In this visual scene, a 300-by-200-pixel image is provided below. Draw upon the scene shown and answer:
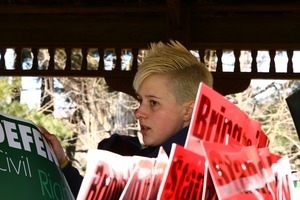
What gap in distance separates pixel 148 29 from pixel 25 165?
282 centimetres

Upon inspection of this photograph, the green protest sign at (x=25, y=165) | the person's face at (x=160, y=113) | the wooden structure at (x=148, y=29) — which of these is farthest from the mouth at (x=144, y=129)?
the wooden structure at (x=148, y=29)

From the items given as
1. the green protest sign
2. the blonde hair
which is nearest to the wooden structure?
the blonde hair

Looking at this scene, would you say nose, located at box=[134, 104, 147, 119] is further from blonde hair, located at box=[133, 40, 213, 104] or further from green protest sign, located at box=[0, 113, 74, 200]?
Result: green protest sign, located at box=[0, 113, 74, 200]

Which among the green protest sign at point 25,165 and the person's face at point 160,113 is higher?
the person's face at point 160,113

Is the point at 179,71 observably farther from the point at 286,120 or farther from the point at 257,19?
the point at 286,120

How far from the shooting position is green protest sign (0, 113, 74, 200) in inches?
58.8

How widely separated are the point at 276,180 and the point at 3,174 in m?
A: 0.51

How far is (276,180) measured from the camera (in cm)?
140

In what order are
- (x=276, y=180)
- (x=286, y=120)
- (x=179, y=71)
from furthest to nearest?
(x=286, y=120) → (x=179, y=71) → (x=276, y=180)

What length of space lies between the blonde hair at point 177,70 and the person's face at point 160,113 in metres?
0.02

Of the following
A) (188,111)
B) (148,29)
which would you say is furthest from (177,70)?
(148,29)

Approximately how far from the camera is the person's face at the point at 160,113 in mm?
1710

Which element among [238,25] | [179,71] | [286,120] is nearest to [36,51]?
[238,25]

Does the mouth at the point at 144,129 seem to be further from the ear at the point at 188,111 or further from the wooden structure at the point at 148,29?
the wooden structure at the point at 148,29
